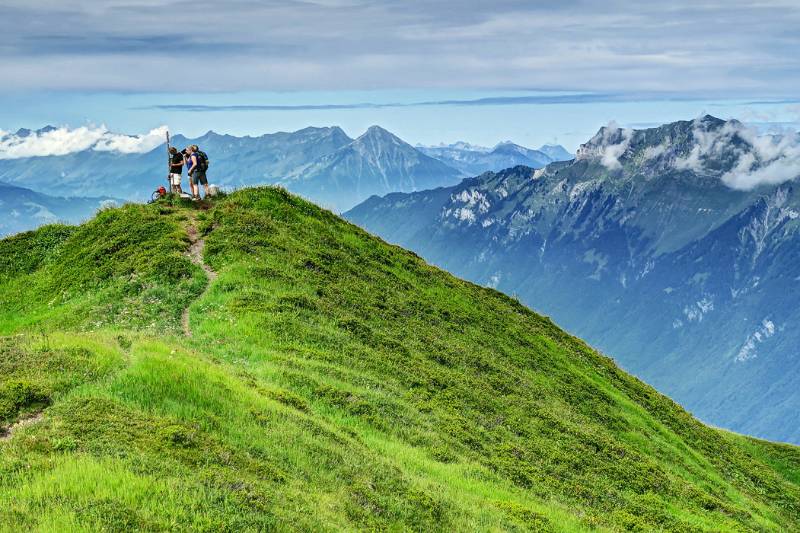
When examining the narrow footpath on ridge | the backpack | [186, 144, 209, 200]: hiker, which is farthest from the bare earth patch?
the backpack

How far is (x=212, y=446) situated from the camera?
57.9ft

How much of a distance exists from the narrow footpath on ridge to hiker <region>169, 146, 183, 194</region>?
499 centimetres

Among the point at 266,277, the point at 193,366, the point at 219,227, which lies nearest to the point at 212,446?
the point at 193,366

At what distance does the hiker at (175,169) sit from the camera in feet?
166

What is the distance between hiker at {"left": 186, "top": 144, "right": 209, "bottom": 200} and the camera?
48.8m

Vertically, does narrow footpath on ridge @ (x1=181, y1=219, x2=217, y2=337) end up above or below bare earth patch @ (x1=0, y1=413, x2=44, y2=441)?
above

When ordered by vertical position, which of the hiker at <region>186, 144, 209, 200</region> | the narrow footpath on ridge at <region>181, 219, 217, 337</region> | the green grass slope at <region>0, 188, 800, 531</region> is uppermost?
the hiker at <region>186, 144, 209, 200</region>

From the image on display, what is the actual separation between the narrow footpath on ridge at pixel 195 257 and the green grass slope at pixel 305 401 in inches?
14.2

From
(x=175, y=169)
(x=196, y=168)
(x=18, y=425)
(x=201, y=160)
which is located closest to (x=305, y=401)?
(x=18, y=425)

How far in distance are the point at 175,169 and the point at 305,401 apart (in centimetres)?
3109

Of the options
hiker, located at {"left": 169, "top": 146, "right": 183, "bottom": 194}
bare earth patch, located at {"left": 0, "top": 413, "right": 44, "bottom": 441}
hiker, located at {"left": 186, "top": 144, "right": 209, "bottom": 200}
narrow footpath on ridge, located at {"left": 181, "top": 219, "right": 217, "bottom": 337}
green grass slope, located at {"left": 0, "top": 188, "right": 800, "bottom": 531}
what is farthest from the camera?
hiker, located at {"left": 169, "top": 146, "right": 183, "bottom": 194}

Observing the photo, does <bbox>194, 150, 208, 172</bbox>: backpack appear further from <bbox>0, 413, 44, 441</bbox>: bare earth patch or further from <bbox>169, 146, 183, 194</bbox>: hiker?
<bbox>0, 413, 44, 441</bbox>: bare earth patch

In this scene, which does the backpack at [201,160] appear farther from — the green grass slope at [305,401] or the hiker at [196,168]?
the green grass slope at [305,401]

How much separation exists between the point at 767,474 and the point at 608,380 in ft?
44.9
